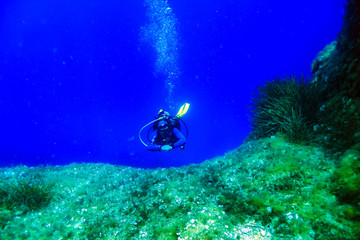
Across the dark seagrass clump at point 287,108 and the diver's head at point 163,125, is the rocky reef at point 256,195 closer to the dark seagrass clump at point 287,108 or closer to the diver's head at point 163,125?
the dark seagrass clump at point 287,108

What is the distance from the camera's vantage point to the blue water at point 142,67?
8494cm

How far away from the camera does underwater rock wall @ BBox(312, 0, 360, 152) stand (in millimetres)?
3943

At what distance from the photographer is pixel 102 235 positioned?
3.63m

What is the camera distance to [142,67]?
115312mm

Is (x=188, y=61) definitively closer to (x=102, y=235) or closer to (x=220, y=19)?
(x=220, y=19)

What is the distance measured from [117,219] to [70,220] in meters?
1.28

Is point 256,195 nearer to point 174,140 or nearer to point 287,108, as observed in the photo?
point 287,108

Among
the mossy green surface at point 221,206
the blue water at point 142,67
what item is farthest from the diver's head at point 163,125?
the blue water at point 142,67

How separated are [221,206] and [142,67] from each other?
392 feet

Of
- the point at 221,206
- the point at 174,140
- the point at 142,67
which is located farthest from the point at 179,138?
the point at 142,67

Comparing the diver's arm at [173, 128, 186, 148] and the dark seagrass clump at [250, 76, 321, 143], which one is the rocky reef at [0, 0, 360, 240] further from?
the diver's arm at [173, 128, 186, 148]

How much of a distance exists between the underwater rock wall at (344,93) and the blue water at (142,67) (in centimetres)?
6711

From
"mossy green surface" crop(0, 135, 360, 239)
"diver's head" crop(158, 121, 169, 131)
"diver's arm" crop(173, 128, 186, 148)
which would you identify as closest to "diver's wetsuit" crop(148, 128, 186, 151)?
"diver's arm" crop(173, 128, 186, 148)

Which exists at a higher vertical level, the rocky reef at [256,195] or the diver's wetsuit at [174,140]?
the diver's wetsuit at [174,140]
